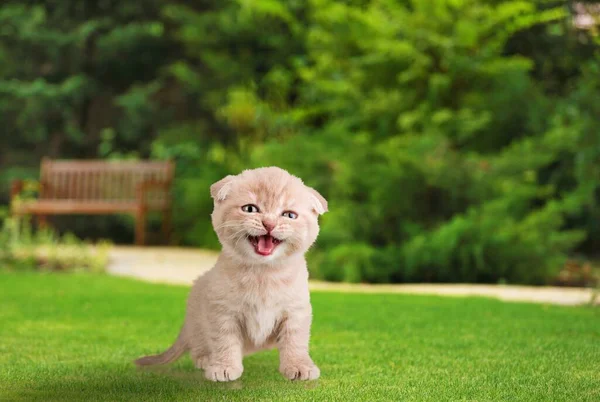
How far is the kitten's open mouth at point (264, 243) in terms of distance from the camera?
9.89ft

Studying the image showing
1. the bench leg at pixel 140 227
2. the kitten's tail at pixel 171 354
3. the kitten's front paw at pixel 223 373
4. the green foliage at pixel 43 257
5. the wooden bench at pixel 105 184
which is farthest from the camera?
the wooden bench at pixel 105 184

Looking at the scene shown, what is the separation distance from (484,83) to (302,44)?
122 inches

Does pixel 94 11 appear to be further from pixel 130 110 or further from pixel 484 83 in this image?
pixel 484 83

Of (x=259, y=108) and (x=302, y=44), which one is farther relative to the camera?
(x=302, y=44)

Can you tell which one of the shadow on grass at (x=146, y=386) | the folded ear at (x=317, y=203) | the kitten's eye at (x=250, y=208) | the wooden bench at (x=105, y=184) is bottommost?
the shadow on grass at (x=146, y=386)

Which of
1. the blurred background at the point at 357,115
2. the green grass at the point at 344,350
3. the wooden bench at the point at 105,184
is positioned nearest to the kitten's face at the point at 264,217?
the green grass at the point at 344,350

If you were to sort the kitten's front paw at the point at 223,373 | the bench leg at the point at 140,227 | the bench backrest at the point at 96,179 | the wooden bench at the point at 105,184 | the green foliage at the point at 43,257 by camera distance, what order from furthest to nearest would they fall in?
the bench backrest at the point at 96,179 < the wooden bench at the point at 105,184 < the bench leg at the point at 140,227 < the green foliage at the point at 43,257 < the kitten's front paw at the point at 223,373

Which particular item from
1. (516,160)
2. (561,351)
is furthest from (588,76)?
(561,351)

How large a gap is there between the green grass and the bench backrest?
548 centimetres

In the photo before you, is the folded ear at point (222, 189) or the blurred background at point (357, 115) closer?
the folded ear at point (222, 189)

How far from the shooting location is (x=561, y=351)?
4.12 metres

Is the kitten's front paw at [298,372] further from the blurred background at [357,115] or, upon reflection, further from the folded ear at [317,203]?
the blurred background at [357,115]

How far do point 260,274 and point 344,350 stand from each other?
1195mm

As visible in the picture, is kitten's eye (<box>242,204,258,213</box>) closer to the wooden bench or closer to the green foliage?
the green foliage
